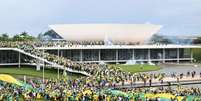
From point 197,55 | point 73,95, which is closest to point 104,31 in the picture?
point 197,55

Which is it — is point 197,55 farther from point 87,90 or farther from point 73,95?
point 73,95

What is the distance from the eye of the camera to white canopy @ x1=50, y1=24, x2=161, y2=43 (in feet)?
284

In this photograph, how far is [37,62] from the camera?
64.6 meters

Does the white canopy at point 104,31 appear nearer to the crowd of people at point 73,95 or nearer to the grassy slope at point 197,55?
the grassy slope at point 197,55

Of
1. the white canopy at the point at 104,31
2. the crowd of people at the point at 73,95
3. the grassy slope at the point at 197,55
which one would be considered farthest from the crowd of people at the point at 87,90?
the grassy slope at the point at 197,55

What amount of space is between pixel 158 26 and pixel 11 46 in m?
30.6

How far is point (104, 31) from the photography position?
283ft

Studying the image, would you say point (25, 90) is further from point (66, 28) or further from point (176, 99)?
point (66, 28)

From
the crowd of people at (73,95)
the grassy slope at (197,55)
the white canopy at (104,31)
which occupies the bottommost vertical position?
the crowd of people at (73,95)

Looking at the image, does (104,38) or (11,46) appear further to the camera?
(104,38)

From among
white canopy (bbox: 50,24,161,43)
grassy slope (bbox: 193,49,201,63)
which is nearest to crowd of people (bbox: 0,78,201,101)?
white canopy (bbox: 50,24,161,43)

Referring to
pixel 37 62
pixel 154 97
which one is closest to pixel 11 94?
pixel 154 97

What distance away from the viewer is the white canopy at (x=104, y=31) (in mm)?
86438

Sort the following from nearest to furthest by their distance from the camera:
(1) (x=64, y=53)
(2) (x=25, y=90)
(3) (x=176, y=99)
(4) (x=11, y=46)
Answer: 1. (3) (x=176, y=99)
2. (2) (x=25, y=90)
3. (4) (x=11, y=46)
4. (1) (x=64, y=53)
